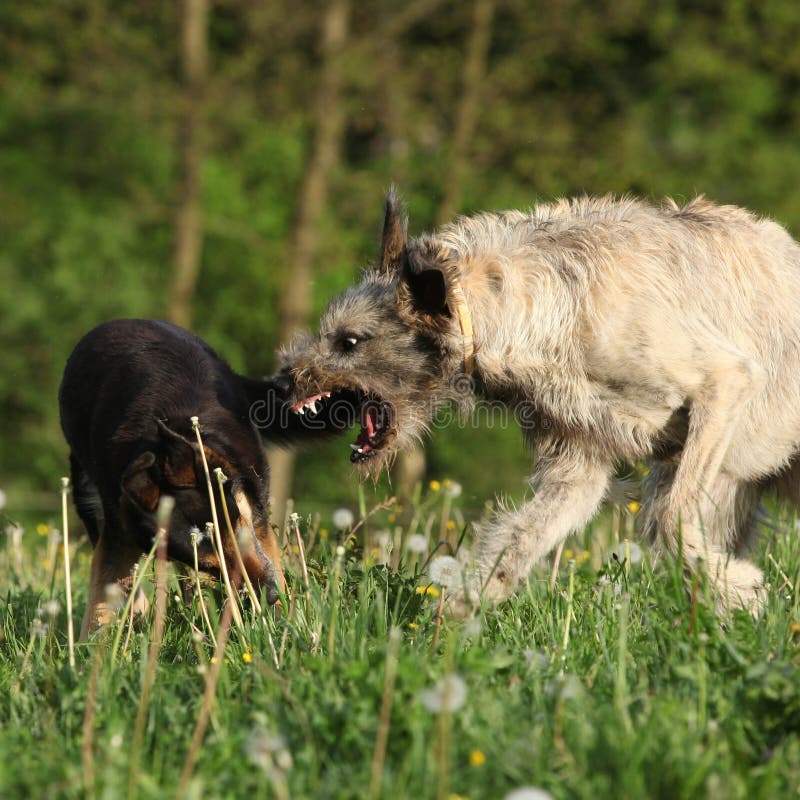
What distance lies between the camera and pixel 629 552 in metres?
4.10

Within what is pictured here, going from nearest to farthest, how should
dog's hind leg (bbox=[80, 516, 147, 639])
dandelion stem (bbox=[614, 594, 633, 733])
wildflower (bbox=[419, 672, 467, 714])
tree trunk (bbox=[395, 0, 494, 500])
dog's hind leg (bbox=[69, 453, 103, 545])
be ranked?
wildflower (bbox=[419, 672, 467, 714]) → dandelion stem (bbox=[614, 594, 633, 733]) → dog's hind leg (bbox=[80, 516, 147, 639]) → dog's hind leg (bbox=[69, 453, 103, 545]) → tree trunk (bbox=[395, 0, 494, 500])

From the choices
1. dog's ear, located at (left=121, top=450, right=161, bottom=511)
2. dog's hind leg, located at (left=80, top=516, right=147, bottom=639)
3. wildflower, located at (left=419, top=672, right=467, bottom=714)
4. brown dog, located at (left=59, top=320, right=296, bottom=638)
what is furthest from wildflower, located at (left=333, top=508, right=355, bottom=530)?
wildflower, located at (left=419, top=672, right=467, bottom=714)

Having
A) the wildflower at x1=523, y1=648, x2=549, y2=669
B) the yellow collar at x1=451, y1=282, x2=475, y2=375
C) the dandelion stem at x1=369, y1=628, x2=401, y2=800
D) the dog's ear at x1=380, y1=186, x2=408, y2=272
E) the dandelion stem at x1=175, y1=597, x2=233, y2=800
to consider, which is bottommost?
the dandelion stem at x1=175, y1=597, x2=233, y2=800

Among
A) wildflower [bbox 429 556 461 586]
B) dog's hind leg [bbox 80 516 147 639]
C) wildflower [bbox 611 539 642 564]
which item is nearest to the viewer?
wildflower [bbox 429 556 461 586]

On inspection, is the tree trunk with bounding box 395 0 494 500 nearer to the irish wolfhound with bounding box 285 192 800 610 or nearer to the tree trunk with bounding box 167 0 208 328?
the tree trunk with bounding box 167 0 208 328

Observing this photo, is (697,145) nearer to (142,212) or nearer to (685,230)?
(142,212)

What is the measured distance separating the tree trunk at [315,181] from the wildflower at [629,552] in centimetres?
1152

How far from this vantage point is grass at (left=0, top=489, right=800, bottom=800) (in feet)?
8.80

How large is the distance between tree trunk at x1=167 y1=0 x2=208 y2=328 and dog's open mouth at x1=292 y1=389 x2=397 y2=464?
35.8ft

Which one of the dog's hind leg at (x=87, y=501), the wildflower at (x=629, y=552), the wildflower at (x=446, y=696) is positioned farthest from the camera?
the dog's hind leg at (x=87, y=501)

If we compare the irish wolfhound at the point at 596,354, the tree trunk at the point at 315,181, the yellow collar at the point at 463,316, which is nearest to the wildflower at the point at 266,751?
the irish wolfhound at the point at 596,354

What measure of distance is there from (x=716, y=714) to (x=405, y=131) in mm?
15560

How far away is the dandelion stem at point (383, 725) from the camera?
2.59 meters

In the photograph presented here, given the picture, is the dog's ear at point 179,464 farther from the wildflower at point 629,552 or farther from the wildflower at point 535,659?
the wildflower at point 535,659
